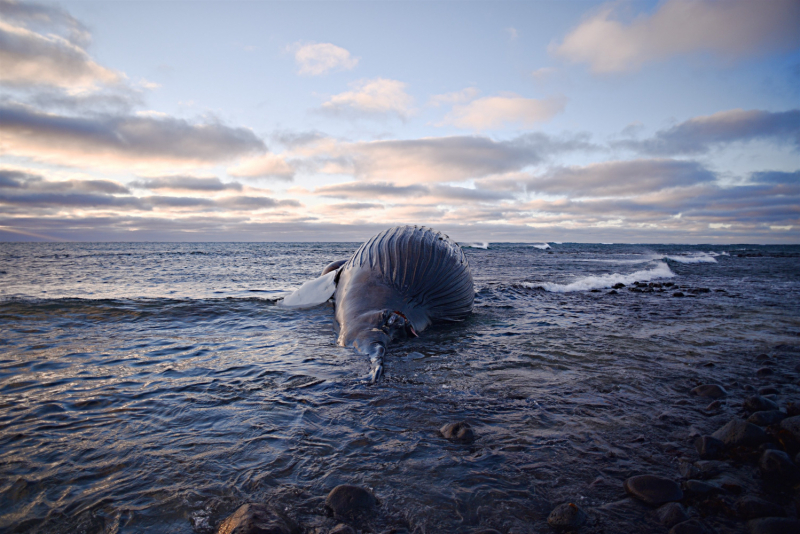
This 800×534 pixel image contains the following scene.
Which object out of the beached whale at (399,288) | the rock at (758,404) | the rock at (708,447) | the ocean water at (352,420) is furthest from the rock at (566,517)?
the beached whale at (399,288)

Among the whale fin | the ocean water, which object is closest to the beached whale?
the ocean water

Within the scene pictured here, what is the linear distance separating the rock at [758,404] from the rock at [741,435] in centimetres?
73

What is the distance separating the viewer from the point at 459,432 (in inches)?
97.8

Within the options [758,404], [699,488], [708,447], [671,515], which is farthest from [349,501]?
[758,404]

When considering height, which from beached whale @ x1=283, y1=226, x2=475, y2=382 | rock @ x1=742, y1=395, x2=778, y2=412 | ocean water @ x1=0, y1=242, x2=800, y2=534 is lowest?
ocean water @ x1=0, y1=242, x2=800, y2=534

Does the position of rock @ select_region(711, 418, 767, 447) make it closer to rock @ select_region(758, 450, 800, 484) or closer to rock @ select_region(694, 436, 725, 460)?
rock @ select_region(694, 436, 725, 460)

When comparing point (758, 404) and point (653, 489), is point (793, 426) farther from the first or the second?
point (653, 489)

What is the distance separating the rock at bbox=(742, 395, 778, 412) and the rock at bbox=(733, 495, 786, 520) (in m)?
1.45

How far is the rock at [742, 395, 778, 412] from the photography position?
9.59ft

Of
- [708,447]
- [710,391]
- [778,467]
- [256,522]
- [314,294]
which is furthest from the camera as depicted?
[314,294]

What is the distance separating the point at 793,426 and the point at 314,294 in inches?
257

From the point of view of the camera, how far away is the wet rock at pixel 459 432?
96.6 inches

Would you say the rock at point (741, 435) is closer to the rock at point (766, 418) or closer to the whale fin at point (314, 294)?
the rock at point (766, 418)

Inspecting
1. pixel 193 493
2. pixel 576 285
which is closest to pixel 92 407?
pixel 193 493
